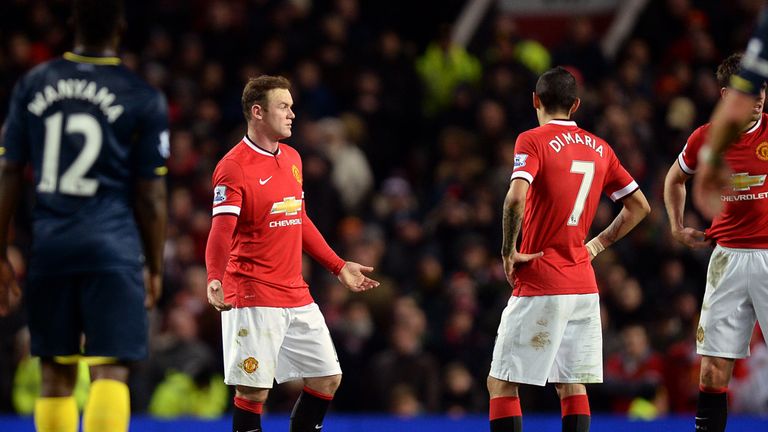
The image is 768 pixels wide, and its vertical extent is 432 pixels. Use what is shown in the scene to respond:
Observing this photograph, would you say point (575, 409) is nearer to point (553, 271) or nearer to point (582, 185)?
point (553, 271)

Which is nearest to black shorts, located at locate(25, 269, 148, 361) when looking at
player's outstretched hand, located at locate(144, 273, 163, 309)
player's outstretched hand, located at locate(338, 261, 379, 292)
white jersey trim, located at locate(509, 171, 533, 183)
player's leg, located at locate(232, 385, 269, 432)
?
player's outstretched hand, located at locate(144, 273, 163, 309)

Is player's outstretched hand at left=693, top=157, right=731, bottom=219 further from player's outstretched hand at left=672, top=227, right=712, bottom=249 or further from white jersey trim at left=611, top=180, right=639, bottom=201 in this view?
player's outstretched hand at left=672, top=227, right=712, bottom=249

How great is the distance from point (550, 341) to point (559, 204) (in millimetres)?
759

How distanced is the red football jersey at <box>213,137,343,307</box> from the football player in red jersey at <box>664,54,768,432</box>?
2.41 metres

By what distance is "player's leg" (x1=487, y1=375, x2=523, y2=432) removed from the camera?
6.79m

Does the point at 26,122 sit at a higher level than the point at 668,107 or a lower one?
lower

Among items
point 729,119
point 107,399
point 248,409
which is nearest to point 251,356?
point 248,409

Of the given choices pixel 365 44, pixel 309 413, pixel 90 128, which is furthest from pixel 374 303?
pixel 90 128

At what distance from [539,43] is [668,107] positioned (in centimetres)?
303

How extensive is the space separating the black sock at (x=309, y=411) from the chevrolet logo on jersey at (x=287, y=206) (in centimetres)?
104

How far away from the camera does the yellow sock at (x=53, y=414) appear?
6031 millimetres

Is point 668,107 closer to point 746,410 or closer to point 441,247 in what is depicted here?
point 441,247

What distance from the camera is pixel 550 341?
22.1ft

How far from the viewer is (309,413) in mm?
7152
